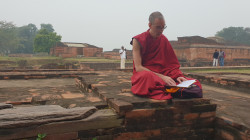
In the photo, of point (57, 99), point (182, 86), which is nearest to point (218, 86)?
point (182, 86)

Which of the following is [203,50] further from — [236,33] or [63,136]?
[236,33]

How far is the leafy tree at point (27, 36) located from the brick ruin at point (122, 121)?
52019 millimetres

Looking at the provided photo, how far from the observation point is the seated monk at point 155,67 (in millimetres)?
1868

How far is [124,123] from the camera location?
5.22ft

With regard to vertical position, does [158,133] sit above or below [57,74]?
below

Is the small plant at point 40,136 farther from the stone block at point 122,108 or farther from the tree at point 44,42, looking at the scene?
the tree at point 44,42

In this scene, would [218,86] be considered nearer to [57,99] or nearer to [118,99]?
[118,99]

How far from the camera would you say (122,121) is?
1587 millimetres

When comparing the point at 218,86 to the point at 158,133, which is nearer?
the point at 158,133

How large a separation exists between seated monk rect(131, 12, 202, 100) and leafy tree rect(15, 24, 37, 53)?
170ft

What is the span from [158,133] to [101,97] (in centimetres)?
79

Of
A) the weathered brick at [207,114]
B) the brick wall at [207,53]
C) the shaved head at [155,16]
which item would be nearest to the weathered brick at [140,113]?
the weathered brick at [207,114]

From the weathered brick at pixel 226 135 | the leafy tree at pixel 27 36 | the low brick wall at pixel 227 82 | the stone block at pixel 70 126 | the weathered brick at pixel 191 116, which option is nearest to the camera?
the stone block at pixel 70 126

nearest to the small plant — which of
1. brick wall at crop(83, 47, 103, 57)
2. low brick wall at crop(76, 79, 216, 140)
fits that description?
low brick wall at crop(76, 79, 216, 140)
